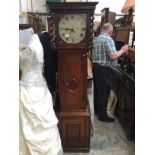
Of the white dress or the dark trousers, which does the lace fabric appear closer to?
the white dress

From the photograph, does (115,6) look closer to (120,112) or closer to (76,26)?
(120,112)

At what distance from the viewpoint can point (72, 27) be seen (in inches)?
92.9

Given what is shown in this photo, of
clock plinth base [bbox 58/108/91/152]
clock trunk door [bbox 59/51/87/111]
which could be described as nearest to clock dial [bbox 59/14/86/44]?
clock trunk door [bbox 59/51/87/111]

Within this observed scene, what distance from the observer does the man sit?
3303mm

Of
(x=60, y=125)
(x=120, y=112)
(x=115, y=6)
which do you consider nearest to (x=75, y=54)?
(x=60, y=125)

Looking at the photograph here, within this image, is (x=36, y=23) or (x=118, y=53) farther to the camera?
(x=118, y=53)

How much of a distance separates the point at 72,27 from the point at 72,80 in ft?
1.69

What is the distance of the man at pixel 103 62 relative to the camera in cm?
330

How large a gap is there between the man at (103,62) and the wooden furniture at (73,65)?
923 mm

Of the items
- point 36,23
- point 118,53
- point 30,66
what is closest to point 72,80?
point 30,66

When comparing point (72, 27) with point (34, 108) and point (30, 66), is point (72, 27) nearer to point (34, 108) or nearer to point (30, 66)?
point (30, 66)

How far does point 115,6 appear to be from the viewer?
578 cm

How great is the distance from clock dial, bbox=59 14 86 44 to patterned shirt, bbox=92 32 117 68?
0.99 m
